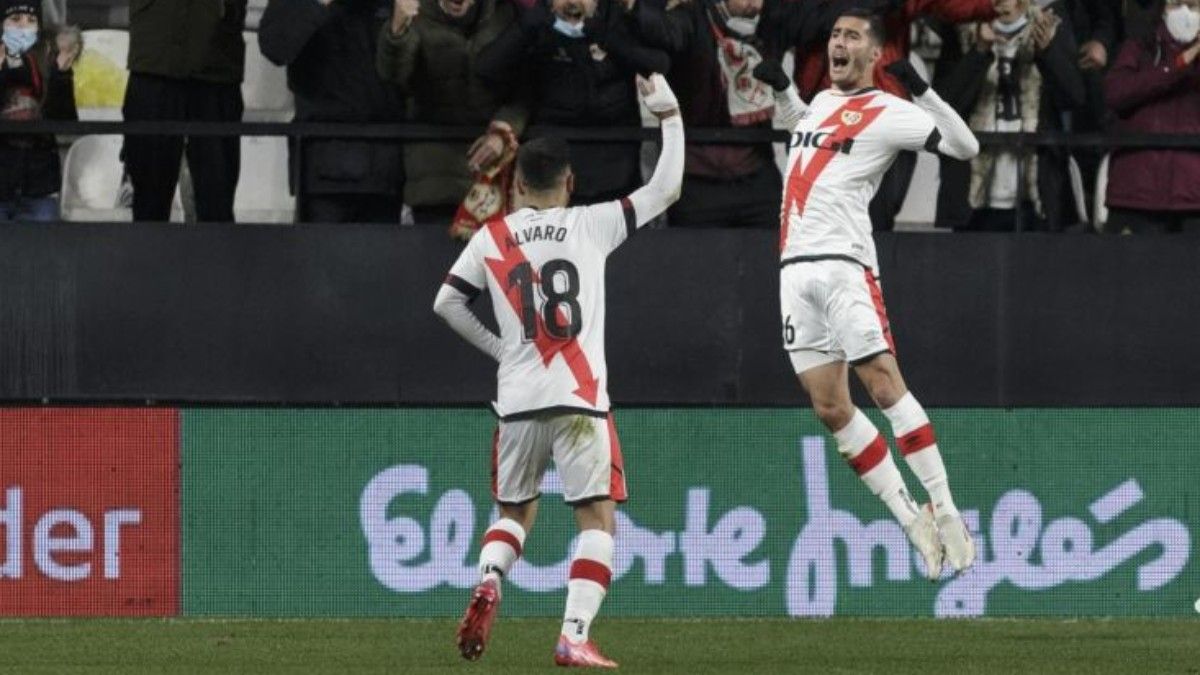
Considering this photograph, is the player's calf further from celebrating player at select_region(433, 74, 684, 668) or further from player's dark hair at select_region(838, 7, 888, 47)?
player's dark hair at select_region(838, 7, 888, 47)

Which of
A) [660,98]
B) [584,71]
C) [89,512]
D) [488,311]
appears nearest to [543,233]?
[660,98]

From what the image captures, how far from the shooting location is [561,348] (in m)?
11.6

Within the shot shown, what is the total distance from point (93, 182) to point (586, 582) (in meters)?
5.85

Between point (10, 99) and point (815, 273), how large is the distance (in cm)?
521

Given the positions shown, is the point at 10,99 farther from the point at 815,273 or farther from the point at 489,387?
the point at 815,273

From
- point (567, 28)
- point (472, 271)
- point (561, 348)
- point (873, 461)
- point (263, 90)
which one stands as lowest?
point (873, 461)

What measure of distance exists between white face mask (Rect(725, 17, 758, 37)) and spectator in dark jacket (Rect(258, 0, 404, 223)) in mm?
1866

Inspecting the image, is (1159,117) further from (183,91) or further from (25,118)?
(25,118)

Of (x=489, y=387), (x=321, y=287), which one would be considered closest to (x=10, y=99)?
(x=321, y=287)

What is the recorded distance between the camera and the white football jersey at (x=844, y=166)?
1269 cm

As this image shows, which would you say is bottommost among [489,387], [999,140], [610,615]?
[610,615]

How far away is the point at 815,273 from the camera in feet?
41.6

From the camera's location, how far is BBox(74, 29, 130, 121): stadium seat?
55.5 feet

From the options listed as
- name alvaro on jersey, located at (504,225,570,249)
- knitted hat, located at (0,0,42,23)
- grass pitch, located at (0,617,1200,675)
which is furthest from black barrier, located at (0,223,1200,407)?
name alvaro on jersey, located at (504,225,570,249)
